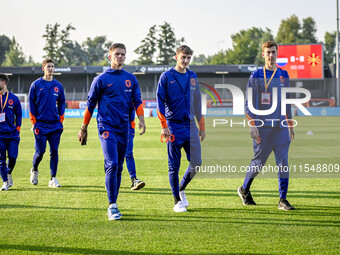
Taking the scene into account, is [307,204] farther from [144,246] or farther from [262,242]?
[144,246]

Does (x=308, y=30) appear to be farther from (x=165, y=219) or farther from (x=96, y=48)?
(x=165, y=219)

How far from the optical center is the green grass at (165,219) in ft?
15.5

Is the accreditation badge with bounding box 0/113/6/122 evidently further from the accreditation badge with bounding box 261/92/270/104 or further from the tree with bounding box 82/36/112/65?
the tree with bounding box 82/36/112/65

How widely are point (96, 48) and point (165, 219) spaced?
13837 centimetres

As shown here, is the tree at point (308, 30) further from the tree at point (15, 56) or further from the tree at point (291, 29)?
the tree at point (15, 56)

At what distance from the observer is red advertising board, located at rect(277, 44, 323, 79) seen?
50031 millimetres

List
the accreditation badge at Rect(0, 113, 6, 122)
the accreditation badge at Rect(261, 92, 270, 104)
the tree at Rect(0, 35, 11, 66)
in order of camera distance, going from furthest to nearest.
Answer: the tree at Rect(0, 35, 11, 66)
the accreditation badge at Rect(0, 113, 6, 122)
the accreditation badge at Rect(261, 92, 270, 104)

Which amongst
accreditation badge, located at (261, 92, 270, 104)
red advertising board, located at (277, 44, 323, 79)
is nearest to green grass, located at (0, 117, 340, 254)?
accreditation badge, located at (261, 92, 270, 104)

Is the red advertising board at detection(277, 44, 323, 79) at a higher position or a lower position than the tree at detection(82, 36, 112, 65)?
lower

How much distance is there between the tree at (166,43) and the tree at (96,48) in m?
41.4

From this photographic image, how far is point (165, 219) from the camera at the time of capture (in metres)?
5.93

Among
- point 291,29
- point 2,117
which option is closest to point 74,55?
point 291,29

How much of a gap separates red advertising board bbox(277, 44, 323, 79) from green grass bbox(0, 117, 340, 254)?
42.6 m

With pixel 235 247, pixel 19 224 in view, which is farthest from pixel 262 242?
pixel 19 224
